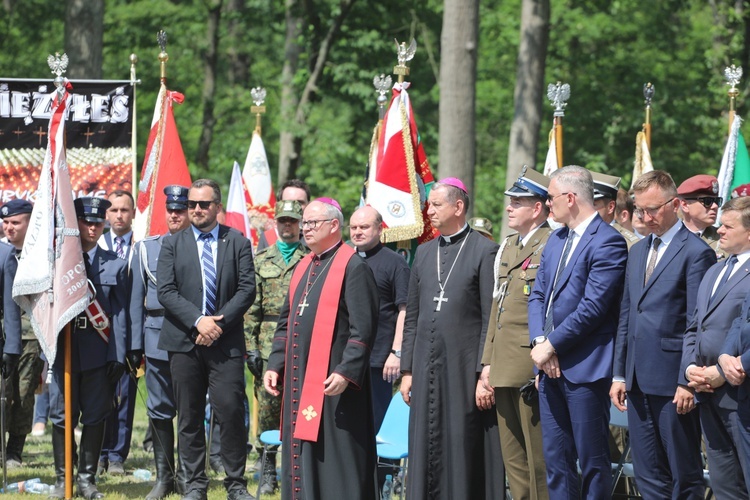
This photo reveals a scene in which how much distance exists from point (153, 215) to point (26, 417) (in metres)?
2.15

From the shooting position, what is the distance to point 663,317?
614cm

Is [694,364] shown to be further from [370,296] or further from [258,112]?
[258,112]

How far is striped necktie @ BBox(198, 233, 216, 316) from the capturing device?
780 centimetres

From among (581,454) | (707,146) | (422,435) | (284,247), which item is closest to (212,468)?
(284,247)

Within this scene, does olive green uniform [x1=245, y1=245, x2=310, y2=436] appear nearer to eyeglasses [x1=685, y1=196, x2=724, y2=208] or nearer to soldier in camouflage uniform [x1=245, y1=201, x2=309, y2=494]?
soldier in camouflage uniform [x1=245, y1=201, x2=309, y2=494]

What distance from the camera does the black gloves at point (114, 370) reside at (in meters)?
8.27

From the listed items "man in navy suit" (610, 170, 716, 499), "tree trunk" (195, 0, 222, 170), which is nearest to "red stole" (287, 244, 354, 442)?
"man in navy suit" (610, 170, 716, 499)

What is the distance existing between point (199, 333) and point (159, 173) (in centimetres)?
335

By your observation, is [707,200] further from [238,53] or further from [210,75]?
[238,53]

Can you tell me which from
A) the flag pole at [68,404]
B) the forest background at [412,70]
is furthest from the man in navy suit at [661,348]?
the forest background at [412,70]

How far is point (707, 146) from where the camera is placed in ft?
79.9

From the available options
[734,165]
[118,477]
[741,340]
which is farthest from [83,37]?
[741,340]

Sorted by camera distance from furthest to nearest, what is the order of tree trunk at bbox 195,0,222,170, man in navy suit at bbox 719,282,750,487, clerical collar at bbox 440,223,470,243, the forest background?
1. tree trunk at bbox 195,0,222,170
2. the forest background
3. clerical collar at bbox 440,223,470,243
4. man in navy suit at bbox 719,282,750,487

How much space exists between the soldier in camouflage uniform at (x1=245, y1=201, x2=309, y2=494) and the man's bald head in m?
0.62
